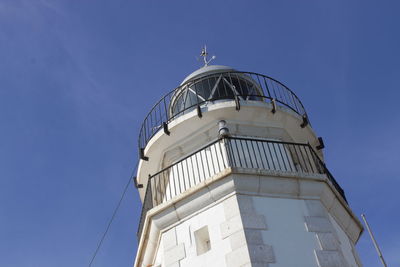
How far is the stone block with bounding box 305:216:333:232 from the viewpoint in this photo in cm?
1007

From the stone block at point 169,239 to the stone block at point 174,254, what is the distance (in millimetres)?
97

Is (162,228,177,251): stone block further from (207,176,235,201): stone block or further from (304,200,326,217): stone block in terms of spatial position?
(304,200,326,217): stone block

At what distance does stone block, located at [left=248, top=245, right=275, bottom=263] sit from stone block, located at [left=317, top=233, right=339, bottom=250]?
3.65 feet

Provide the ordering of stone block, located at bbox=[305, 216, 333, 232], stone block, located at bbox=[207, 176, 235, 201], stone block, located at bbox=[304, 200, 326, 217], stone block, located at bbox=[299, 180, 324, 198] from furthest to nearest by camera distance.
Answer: stone block, located at bbox=[299, 180, 324, 198], stone block, located at bbox=[304, 200, 326, 217], stone block, located at bbox=[207, 176, 235, 201], stone block, located at bbox=[305, 216, 333, 232]

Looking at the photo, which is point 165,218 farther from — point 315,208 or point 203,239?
point 315,208

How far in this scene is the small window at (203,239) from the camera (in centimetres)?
1021

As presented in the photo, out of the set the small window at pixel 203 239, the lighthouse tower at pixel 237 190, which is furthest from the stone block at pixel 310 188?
the small window at pixel 203 239

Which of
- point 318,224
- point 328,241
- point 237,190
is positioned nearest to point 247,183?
point 237,190

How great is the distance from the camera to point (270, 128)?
41.5 feet

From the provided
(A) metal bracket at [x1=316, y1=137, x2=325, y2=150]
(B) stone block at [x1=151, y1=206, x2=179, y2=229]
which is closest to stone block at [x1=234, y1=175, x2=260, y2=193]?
(B) stone block at [x1=151, y1=206, x2=179, y2=229]

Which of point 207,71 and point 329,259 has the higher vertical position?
point 207,71

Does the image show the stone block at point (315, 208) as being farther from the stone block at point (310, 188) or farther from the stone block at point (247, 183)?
the stone block at point (247, 183)

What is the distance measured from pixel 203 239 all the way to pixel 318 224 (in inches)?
89.6

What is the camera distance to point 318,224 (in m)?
10.2
